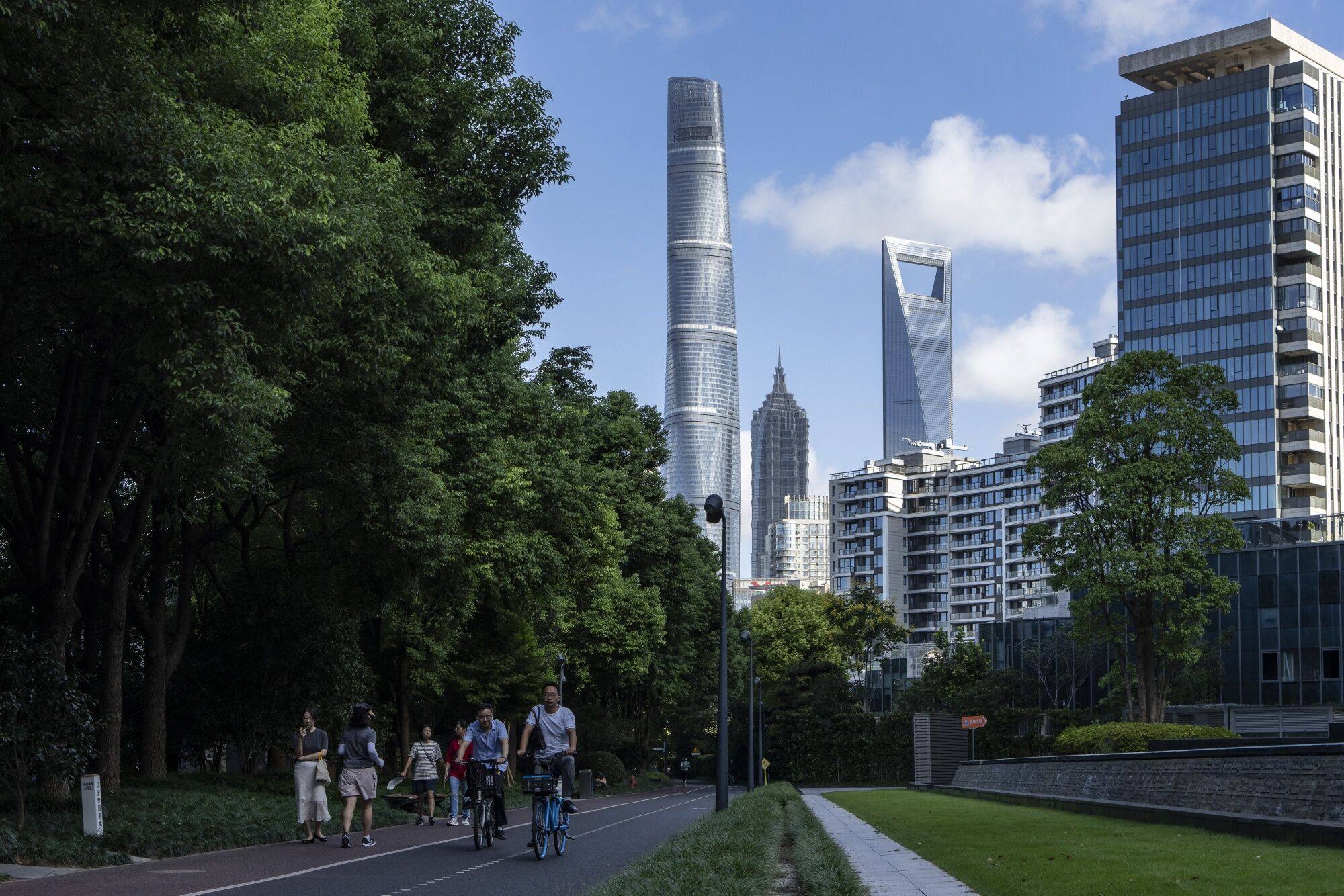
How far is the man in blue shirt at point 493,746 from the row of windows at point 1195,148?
10899cm

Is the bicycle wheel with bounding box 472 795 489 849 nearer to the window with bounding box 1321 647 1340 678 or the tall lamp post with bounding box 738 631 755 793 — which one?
the tall lamp post with bounding box 738 631 755 793

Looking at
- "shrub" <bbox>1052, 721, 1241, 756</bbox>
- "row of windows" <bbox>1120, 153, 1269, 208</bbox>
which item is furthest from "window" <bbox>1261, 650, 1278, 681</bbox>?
"row of windows" <bbox>1120, 153, 1269, 208</bbox>

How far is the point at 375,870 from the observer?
50.8 feet

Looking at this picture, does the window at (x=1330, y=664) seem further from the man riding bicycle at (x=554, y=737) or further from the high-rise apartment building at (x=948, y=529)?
the high-rise apartment building at (x=948, y=529)

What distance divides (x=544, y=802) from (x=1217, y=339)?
349 feet

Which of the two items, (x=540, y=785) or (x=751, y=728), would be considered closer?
(x=540, y=785)

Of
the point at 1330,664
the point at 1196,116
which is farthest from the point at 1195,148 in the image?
the point at 1330,664

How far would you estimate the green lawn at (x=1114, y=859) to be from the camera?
1065 centimetres

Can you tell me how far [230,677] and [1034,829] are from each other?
59.7 ft

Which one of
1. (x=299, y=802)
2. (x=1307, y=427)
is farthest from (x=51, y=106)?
(x=1307, y=427)

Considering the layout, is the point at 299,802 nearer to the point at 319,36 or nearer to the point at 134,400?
the point at 134,400

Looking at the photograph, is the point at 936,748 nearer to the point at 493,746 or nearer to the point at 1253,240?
the point at 493,746

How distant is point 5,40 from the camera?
13.8 m

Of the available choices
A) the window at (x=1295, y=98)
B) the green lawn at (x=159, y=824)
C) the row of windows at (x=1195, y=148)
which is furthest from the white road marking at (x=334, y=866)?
the window at (x=1295, y=98)
